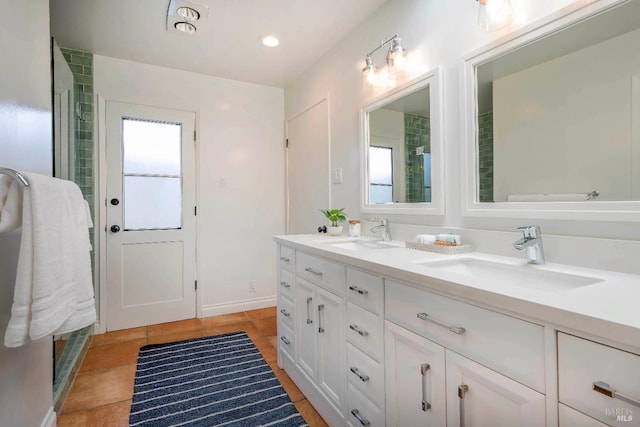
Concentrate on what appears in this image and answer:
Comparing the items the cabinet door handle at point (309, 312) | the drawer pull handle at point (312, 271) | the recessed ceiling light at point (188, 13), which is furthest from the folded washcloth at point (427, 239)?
the recessed ceiling light at point (188, 13)

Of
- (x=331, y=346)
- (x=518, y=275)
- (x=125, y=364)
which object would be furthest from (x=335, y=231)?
(x=125, y=364)

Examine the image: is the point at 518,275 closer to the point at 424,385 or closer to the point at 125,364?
the point at 424,385

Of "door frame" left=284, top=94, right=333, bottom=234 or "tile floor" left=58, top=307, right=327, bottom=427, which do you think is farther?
"door frame" left=284, top=94, right=333, bottom=234

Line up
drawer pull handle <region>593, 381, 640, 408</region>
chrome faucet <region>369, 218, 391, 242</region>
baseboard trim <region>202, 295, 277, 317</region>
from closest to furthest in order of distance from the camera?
1. drawer pull handle <region>593, 381, 640, 408</region>
2. chrome faucet <region>369, 218, 391, 242</region>
3. baseboard trim <region>202, 295, 277, 317</region>

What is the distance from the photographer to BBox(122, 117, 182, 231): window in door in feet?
9.32

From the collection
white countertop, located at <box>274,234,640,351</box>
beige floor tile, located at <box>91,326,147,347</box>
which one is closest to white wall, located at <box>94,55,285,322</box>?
beige floor tile, located at <box>91,326,147,347</box>

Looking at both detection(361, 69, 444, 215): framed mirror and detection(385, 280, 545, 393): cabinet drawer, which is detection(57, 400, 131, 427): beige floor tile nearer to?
detection(385, 280, 545, 393): cabinet drawer

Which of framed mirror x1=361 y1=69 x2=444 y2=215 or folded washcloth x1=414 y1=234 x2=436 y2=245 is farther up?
framed mirror x1=361 y1=69 x2=444 y2=215

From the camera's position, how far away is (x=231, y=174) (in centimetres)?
322

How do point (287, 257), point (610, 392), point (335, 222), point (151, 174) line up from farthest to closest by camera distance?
point (151, 174)
point (335, 222)
point (287, 257)
point (610, 392)

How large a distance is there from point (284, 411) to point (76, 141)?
2.50 meters

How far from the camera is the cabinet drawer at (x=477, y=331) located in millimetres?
717

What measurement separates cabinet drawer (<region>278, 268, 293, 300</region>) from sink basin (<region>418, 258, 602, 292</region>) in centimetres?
95

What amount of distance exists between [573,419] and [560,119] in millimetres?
1007
